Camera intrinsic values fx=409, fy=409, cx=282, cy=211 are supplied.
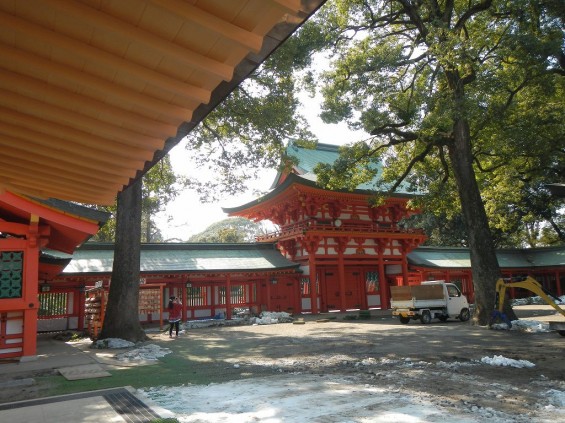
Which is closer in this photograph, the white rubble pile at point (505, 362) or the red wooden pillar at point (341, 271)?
the white rubble pile at point (505, 362)

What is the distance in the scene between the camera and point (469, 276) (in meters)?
29.8

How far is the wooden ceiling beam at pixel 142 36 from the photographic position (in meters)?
2.23

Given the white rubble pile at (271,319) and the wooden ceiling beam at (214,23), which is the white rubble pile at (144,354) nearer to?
the white rubble pile at (271,319)

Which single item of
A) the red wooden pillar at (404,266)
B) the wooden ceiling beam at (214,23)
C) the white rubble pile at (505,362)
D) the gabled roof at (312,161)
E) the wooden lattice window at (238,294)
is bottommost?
the white rubble pile at (505,362)

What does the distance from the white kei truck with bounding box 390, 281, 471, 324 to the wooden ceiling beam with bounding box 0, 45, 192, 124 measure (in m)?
15.6

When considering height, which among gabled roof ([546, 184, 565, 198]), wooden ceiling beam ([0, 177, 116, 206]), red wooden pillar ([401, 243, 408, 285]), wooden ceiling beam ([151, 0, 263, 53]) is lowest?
red wooden pillar ([401, 243, 408, 285])

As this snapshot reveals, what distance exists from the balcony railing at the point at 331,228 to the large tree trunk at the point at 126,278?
1073 centimetres

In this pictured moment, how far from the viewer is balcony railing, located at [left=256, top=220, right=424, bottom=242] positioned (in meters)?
23.2

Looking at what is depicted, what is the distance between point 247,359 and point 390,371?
138 inches

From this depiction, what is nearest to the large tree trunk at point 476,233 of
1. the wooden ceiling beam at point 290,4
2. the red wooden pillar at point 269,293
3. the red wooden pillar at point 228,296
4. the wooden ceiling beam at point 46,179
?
the red wooden pillar at point 269,293

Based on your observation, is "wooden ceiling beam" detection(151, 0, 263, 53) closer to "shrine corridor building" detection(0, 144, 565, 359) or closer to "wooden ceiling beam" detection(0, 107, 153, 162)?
"wooden ceiling beam" detection(0, 107, 153, 162)

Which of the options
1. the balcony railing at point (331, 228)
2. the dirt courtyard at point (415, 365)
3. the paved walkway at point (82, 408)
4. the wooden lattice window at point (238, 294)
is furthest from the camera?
the balcony railing at point (331, 228)

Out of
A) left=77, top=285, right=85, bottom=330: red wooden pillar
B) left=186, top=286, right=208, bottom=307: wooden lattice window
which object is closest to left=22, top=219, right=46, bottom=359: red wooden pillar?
left=77, top=285, right=85, bottom=330: red wooden pillar

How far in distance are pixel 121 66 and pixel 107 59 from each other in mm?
Answer: 91
